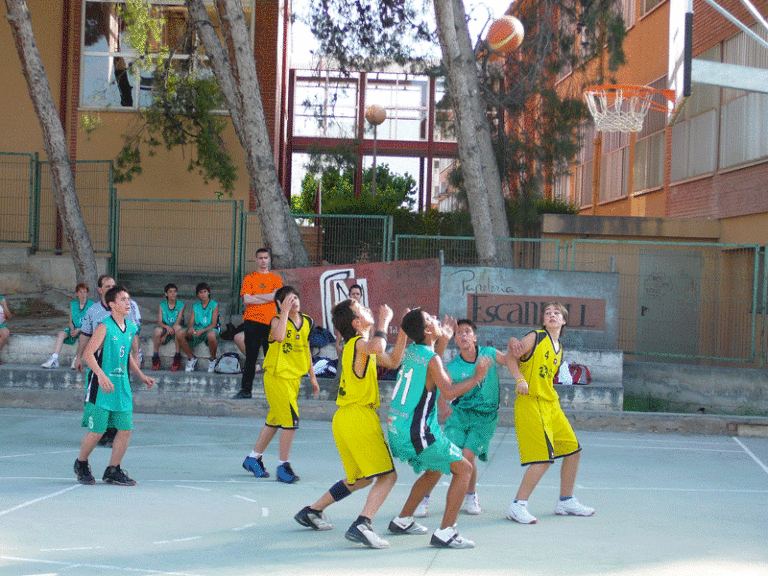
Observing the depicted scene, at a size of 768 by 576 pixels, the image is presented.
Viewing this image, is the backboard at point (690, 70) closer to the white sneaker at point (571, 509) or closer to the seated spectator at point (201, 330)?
the white sneaker at point (571, 509)

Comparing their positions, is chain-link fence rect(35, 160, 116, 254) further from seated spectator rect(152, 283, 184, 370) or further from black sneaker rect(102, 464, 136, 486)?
black sneaker rect(102, 464, 136, 486)

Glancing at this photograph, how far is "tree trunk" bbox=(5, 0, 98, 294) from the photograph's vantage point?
15.3m

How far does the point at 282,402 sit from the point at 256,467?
707mm

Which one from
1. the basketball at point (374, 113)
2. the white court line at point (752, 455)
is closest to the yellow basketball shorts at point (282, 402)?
the white court line at point (752, 455)

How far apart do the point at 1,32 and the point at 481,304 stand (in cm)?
1396

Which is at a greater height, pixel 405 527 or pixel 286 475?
pixel 405 527

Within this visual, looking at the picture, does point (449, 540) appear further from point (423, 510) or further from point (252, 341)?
point (252, 341)

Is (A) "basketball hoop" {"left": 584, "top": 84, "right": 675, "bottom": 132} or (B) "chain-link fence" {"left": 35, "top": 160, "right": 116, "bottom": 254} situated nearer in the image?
(A) "basketball hoop" {"left": 584, "top": 84, "right": 675, "bottom": 132}

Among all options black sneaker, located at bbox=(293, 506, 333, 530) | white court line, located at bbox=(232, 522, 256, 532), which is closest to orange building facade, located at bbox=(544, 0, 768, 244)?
black sneaker, located at bbox=(293, 506, 333, 530)

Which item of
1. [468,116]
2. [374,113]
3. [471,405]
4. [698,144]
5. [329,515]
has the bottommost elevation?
[329,515]

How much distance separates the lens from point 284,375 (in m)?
8.43

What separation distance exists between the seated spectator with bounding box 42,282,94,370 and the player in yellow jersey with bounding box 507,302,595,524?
9.07 meters


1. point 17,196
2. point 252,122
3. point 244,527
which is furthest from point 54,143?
point 244,527

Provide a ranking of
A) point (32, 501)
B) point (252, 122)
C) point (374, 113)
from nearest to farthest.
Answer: point (32, 501), point (252, 122), point (374, 113)
